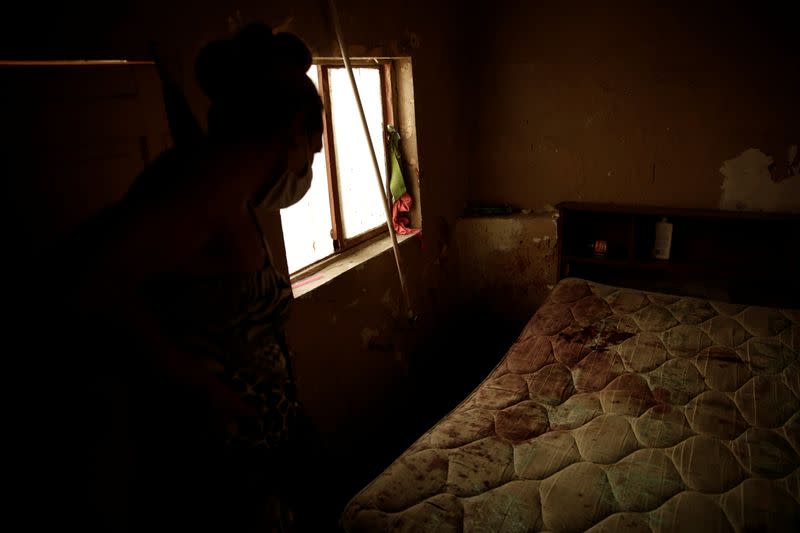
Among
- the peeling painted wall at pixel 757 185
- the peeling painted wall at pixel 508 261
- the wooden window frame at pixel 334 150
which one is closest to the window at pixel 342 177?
the wooden window frame at pixel 334 150

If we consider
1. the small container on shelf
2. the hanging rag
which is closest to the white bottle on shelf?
the small container on shelf

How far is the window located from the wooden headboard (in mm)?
1308

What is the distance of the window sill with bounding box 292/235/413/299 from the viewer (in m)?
2.36

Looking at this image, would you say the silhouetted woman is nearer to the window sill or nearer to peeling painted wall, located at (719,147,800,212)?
the window sill

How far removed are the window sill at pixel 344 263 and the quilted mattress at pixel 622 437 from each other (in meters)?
0.84

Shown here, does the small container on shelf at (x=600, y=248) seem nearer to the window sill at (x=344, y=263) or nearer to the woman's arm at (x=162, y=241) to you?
the window sill at (x=344, y=263)

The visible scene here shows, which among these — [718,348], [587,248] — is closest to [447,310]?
[587,248]

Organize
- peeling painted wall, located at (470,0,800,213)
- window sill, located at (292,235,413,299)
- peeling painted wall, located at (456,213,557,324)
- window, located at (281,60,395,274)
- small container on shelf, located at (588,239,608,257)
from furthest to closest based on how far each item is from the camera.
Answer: peeling painted wall, located at (456,213,557,324), small container on shelf, located at (588,239,608,257), peeling painted wall, located at (470,0,800,213), window, located at (281,60,395,274), window sill, located at (292,235,413,299)

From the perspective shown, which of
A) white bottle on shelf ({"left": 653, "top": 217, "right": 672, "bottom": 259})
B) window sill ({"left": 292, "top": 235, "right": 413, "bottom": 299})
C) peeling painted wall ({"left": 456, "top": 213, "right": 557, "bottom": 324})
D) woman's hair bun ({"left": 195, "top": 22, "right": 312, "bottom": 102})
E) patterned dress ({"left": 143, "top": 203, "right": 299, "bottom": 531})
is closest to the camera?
patterned dress ({"left": 143, "top": 203, "right": 299, "bottom": 531})

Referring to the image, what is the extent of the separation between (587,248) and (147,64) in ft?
9.38

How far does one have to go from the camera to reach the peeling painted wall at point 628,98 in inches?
114

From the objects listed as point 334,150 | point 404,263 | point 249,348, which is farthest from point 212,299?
point 404,263

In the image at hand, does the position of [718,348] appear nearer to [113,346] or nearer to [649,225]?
[649,225]

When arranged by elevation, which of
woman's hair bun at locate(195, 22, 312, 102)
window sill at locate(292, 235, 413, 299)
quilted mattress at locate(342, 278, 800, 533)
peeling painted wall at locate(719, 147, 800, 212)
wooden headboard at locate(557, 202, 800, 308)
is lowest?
quilted mattress at locate(342, 278, 800, 533)
